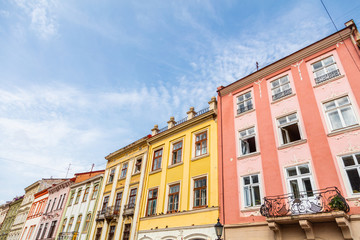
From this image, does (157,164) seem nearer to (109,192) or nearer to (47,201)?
Result: (109,192)

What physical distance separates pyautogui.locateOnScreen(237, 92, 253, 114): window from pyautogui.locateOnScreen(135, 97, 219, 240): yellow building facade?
1.96 meters

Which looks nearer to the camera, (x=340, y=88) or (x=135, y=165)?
(x=340, y=88)

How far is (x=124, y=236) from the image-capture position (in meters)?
20.3

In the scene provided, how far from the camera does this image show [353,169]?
35.3 ft

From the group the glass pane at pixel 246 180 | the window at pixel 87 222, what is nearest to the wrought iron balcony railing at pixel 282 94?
the glass pane at pixel 246 180

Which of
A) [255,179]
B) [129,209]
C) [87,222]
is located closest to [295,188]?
[255,179]

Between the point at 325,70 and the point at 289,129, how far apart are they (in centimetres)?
392

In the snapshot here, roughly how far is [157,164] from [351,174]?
1446 centimetres

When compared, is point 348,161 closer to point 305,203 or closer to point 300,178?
point 300,178

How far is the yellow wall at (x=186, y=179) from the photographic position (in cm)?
1555

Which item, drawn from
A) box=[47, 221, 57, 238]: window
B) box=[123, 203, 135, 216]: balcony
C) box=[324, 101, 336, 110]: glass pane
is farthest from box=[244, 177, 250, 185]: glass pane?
box=[47, 221, 57, 238]: window

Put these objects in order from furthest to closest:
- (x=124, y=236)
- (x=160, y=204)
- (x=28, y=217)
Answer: (x=28, y=217) → (x=124, y=236) → (x=160, y=204)

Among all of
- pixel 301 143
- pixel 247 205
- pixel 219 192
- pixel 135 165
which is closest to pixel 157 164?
pixel 135 165

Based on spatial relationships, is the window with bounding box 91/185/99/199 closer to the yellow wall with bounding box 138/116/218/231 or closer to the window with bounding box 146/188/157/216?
the yellow wall with bounding box 138/116/218/231
